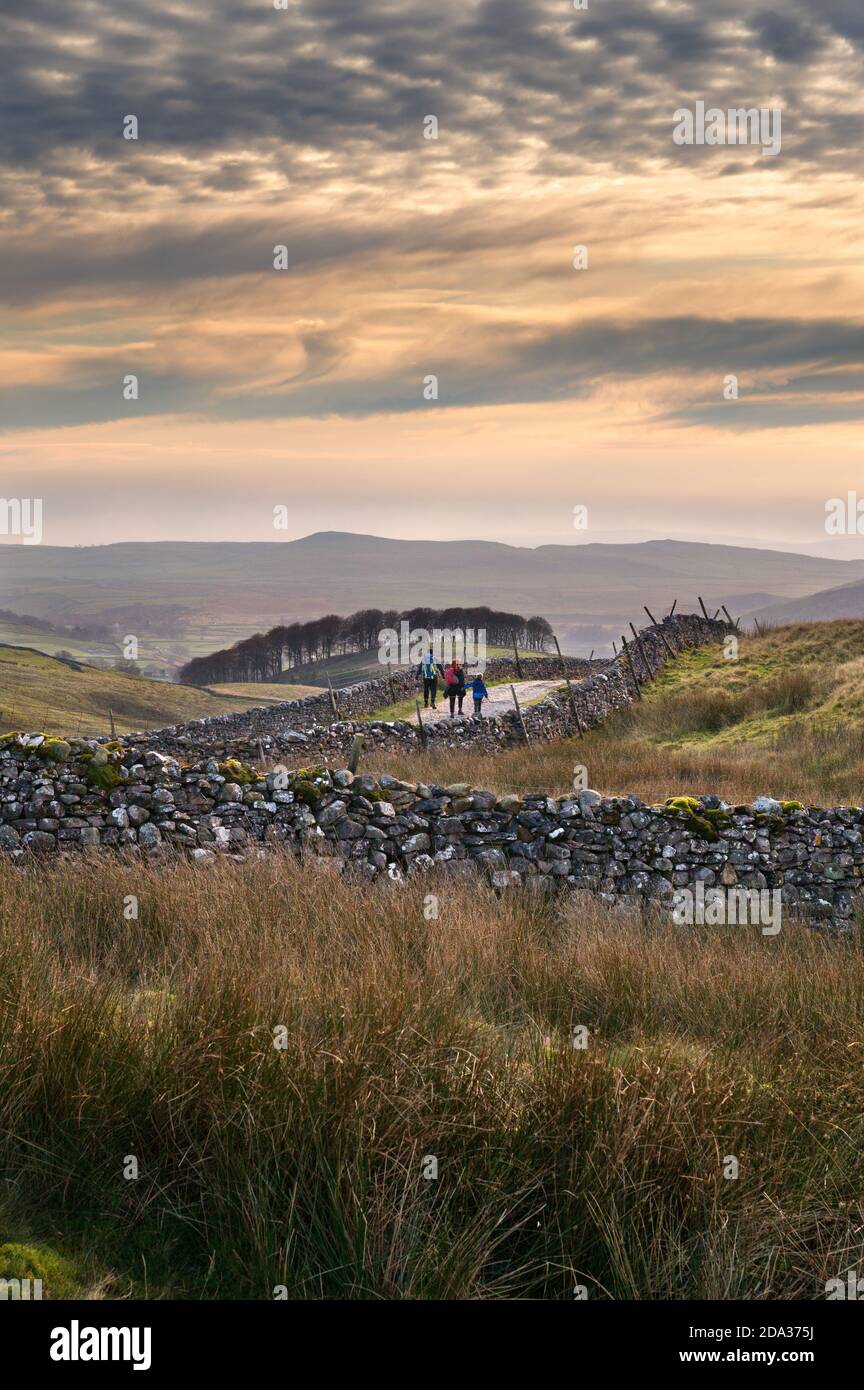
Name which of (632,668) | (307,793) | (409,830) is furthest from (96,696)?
(409,830)

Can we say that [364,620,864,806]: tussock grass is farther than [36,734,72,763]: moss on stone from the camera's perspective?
Yes

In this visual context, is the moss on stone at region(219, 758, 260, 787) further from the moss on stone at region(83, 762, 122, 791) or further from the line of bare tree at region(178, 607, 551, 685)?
the line of bare tree at region(178, 607, 551, 685)

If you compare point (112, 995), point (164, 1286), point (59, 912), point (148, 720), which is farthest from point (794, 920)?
point (148, 720)

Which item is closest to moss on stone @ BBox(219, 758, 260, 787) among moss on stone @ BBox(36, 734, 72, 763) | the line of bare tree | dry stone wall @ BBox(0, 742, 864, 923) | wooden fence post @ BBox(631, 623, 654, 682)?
dry stone wall @ BBox(0, 742, 864, 923)

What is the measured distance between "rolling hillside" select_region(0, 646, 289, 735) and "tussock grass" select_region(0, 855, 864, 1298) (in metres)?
64.3

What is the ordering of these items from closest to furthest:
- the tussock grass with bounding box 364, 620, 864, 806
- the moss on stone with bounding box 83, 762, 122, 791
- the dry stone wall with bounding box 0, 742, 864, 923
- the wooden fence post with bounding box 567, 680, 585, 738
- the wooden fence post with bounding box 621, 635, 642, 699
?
the dry stone wall with bounding box 0, 742, 864, 923, the moss on stone with bounding box 83, 762, 122, 791, the tussock grass with bounding box 364, 620, 864, 806, the wooden fence post with bounding box 567, 680, 585, 738, the wooden fence post with bounding box 621, 635, 642, 699

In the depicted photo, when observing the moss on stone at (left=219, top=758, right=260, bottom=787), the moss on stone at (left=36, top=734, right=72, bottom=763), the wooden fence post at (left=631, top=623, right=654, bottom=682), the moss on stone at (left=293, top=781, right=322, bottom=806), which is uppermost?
the wooden fence post at (left=631, top=623, right=654, bottom=682)

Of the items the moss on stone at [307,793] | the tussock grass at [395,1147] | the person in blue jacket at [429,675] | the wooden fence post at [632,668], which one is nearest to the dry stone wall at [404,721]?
the wooden fence post at [632,668]

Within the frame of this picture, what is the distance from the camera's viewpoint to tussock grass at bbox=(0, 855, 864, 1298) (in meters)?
3.28

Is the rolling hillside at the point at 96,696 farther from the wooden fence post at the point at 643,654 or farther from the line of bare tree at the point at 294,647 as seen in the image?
the wooden fence post at the point at 643,654

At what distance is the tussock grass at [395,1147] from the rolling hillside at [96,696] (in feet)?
211

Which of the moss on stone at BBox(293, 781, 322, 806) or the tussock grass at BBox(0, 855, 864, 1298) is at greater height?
the moss on stone at BBox(293, 781, 322, 806)

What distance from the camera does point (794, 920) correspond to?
10.6 meters

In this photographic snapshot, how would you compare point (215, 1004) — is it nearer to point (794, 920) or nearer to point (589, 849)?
point (589, 849)
